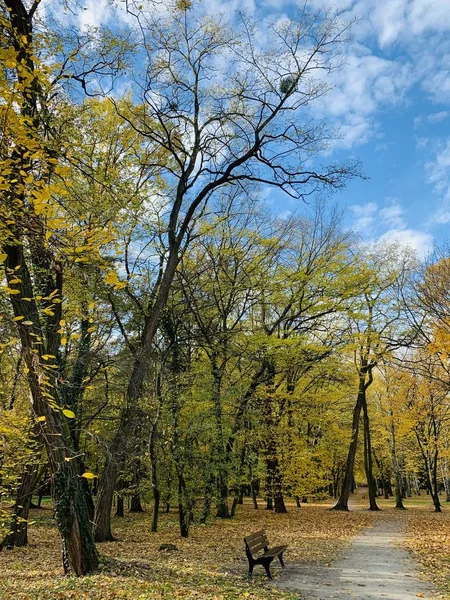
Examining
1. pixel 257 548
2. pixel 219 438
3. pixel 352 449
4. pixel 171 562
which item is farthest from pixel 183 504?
pixel 352 449

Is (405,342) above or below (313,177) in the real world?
below

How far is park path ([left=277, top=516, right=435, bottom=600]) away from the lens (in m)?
5.73

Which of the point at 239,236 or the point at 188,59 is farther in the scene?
the point at 239,236

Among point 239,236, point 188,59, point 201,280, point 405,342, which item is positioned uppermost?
point 188,59

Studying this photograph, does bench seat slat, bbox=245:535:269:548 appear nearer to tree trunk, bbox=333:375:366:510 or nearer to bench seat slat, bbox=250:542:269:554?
bench seat slat, bbox=250:542:269:554

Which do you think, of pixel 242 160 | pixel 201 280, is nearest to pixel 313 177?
pixel 242 160

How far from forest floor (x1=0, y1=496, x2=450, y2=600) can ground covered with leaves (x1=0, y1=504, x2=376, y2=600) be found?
0.01 metres

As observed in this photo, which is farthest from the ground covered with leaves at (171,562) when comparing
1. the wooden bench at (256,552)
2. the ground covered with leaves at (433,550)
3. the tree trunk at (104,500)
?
the ground covered with leaves at (433,550)

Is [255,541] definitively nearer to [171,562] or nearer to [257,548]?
[257,548]

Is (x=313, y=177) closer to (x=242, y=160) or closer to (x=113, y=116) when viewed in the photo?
(x=242, y=160)

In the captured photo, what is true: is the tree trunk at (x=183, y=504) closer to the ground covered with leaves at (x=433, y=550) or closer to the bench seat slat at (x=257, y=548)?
the bench seat slat at (x=257, y=548)

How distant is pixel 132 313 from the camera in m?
15.0

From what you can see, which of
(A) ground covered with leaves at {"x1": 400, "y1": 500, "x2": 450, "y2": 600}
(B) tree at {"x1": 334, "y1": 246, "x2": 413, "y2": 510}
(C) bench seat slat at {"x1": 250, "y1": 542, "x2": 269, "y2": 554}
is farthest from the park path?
(B) tree at {"x1": 334, "y1": 246, "x2": 413, "y2": 510}

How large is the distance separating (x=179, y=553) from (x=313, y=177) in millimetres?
8860
